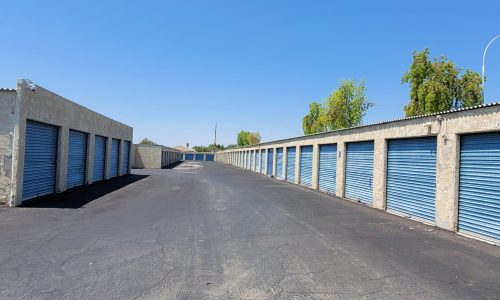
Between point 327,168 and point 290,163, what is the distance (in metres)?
8.03

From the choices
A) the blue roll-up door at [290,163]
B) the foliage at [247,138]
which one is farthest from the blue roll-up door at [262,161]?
the foliage at [247,138]

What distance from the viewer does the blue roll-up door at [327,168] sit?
1929 cm

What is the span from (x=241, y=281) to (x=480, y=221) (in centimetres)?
735

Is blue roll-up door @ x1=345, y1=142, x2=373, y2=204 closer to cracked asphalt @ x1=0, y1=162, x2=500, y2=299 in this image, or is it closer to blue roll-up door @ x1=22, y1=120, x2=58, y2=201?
cracked asphalt @ x1=0, y1=162, x2=500, y2=299

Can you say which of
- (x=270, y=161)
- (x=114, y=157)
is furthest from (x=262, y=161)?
(x=114, y=157)

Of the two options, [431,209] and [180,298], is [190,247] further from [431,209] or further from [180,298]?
[431,209]

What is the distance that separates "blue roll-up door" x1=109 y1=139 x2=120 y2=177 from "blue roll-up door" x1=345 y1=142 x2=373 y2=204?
1566 cm

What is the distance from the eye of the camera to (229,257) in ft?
21.4

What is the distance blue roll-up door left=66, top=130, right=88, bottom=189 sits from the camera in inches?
634

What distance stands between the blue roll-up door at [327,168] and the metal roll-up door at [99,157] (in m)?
13.4

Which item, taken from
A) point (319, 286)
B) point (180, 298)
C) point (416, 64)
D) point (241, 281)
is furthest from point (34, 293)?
point (416, 64)

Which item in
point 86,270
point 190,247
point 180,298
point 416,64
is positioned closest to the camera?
point 180,298

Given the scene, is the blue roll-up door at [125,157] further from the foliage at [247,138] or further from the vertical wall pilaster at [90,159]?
the foliage at [247,138]

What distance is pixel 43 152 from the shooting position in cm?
1334
